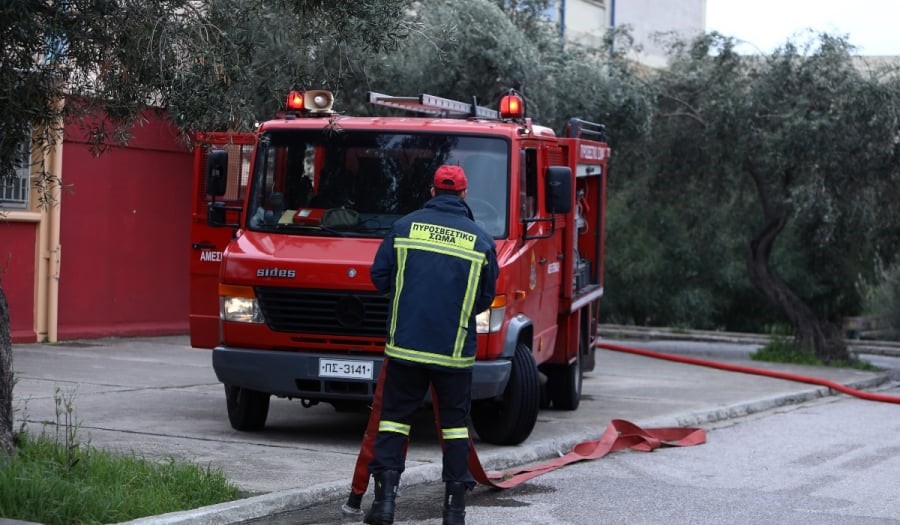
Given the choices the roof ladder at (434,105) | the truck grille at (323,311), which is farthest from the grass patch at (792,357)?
the truck grille at (323,311)

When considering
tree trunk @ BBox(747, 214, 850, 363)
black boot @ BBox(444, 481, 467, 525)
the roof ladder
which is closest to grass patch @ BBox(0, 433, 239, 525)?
black boot @ BBox(444, 481, 467, 525)

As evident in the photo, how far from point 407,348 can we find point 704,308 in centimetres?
2450

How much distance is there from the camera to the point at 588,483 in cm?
895

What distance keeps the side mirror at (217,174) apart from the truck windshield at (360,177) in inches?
9.0

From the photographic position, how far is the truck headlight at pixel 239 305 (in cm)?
973

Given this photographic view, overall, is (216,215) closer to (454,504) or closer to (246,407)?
(246,407)

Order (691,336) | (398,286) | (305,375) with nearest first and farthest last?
(398,286) < (305,375) < (691,336)

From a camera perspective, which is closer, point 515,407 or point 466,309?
point 466,309

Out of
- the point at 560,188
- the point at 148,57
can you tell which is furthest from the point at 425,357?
the point at 560,188

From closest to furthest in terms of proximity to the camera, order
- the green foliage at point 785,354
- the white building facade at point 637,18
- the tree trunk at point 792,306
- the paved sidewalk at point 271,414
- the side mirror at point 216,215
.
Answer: the paved sidewalk at point 271,414, the side mirror at point 216,215, the green foliage at point 785,354, the tree trunk at point 792,306, the white building facade at point 637,18

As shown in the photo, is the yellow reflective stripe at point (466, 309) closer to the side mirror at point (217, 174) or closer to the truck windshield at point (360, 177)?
the truck windshield at point (360, 177)

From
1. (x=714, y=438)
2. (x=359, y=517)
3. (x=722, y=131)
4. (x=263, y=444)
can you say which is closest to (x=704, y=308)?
(x=722, y=131)

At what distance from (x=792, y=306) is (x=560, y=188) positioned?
12.1m

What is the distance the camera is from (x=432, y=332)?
22.7 feet
